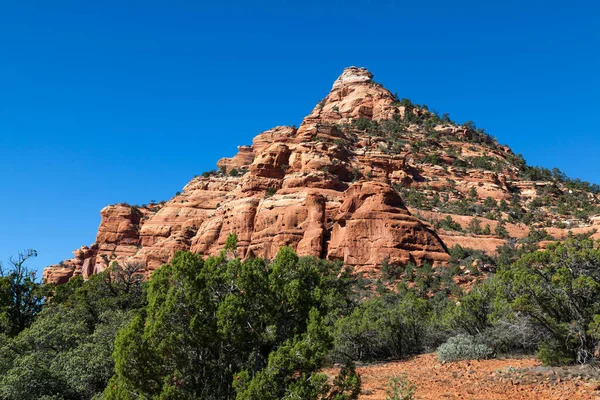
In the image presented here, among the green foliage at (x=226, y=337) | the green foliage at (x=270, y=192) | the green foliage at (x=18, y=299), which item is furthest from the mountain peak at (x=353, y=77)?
the green foliage at (x=226, y=337)

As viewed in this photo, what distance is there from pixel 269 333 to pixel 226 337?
95 cm

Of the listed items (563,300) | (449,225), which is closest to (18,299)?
(563,300)

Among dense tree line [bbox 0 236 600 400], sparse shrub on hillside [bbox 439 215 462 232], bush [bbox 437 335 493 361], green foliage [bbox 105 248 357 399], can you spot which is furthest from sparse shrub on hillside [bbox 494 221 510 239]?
green foliage [bbox 105 248 357 399]

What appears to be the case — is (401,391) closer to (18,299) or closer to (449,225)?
(18,299)

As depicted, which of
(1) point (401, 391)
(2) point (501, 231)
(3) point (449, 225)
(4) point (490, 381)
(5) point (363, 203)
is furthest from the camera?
(3) point (449, 225)

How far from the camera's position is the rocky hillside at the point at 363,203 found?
4891 cm

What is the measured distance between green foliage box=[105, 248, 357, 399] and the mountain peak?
10851 centimetres

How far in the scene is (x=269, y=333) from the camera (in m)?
10.1

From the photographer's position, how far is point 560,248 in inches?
579

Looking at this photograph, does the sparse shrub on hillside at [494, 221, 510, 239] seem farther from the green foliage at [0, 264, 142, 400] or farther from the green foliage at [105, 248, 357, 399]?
the green foliage at [105, 248, 357, 399]

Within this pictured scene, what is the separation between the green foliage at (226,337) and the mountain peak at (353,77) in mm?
108513

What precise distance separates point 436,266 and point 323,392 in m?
38.6

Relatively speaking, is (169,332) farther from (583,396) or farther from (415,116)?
(415,116)

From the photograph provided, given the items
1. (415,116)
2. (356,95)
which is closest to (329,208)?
(415,116)
